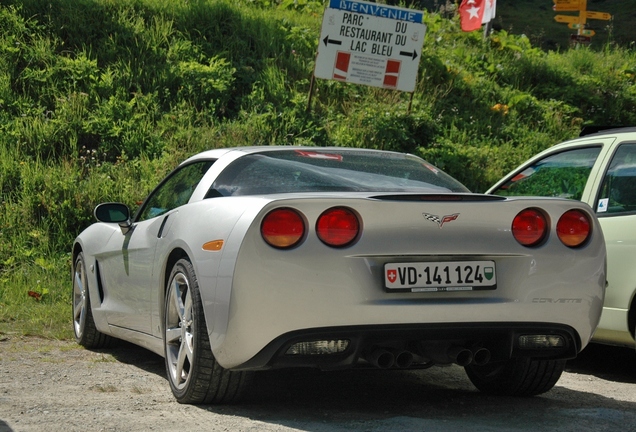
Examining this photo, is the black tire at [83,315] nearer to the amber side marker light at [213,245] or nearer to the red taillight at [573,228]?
the amber side marker light at [213,245]

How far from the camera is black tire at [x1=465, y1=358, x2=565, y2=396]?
5055 mm

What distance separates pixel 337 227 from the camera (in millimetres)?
4207

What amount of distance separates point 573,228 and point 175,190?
2284mm

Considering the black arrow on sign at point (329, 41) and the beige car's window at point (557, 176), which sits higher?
the black arrow on sign at point (329, 41)

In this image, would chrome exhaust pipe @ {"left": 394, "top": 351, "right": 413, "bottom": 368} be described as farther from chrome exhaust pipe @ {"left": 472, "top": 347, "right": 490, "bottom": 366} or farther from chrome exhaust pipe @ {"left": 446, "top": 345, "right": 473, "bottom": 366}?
chrome exhaust pipe @ {"left": 472, "top": 347, "right": 490, "bottom": 366}

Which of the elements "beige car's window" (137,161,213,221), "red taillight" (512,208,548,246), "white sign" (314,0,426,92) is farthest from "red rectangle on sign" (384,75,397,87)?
"red taillight" (512,208,548,246)

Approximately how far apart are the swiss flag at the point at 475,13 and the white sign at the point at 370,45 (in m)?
4.23

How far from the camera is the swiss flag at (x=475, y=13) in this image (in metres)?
17.7

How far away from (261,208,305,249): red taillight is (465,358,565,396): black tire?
1.50 metres

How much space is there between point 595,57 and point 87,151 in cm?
1062

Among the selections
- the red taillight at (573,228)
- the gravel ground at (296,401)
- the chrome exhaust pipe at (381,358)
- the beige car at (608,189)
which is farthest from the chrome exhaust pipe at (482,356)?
the beige car at (608,189)

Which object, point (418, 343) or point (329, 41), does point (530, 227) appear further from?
point (329, 41)

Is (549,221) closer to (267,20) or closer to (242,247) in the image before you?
(242,247)

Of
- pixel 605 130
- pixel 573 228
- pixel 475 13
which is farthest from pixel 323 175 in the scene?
pixel 475 13
